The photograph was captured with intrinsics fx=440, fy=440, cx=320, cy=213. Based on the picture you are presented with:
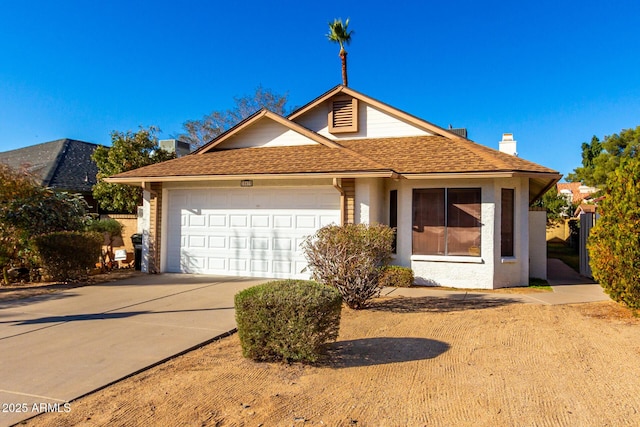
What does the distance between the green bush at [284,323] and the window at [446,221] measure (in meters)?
6.37

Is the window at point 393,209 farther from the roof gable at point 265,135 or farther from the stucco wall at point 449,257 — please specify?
the roof gable at point 265,135

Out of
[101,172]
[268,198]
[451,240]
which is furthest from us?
[101,172]

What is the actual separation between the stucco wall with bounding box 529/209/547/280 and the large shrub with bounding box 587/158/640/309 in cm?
471

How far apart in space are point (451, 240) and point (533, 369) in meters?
6.07

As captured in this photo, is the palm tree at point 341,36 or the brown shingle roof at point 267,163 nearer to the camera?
the brown shingle roof at point 267,163

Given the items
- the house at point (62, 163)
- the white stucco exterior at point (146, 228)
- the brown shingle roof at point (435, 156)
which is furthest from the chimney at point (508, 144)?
the house at point (62, 163)

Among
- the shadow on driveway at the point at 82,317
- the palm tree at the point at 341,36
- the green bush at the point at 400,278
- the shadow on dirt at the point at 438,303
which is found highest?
the palm tree at the point at 341,36

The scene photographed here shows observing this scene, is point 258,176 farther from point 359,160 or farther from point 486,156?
point 486,156

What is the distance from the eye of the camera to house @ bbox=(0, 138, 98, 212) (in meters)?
21.0

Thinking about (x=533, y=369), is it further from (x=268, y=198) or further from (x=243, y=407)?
(x=268, y=198)

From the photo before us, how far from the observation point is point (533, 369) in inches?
191

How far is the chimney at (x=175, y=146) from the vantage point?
19.8 meters

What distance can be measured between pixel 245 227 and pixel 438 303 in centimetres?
552

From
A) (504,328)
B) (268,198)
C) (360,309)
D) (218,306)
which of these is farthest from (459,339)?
(268,198)
